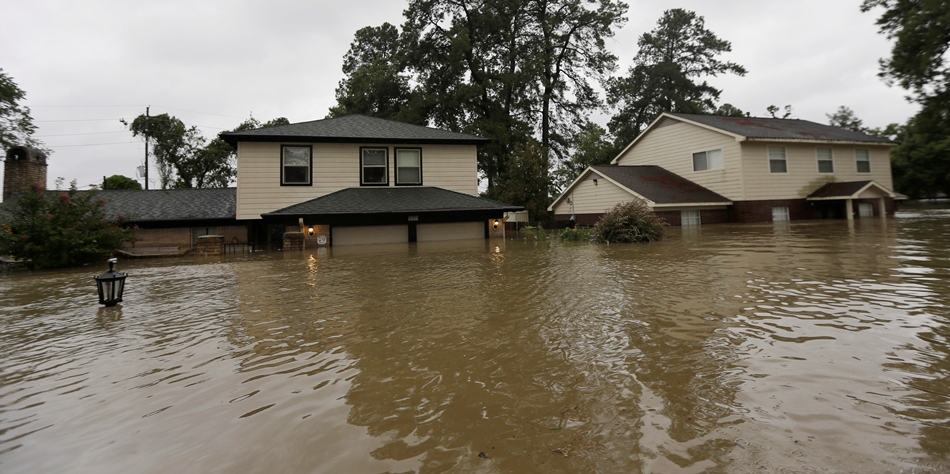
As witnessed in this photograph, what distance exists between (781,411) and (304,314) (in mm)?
4851

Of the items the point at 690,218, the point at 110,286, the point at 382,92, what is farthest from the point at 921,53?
the point at 382,92

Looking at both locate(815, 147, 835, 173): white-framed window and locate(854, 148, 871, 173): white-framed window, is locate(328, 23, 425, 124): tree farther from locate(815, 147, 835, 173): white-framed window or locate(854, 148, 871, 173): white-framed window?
locate(854, 148, 871, 173): white-framed window

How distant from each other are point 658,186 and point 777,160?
19.6 ft

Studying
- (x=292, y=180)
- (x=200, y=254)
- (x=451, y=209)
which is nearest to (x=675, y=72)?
(x=451, y=209)

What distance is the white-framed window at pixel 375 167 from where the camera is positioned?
18547 millimetres

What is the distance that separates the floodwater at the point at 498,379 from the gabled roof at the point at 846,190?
18729 mm

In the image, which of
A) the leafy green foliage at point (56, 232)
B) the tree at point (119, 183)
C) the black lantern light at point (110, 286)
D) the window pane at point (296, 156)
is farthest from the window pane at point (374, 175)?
the tree at point (119, 183)

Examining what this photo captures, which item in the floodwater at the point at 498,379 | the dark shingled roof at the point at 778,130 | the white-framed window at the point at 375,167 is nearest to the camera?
the floodwater at the point at 498,379

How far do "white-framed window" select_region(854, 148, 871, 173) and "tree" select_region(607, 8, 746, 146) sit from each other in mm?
16782

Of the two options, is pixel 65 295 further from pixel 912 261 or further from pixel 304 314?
pixel 912 261

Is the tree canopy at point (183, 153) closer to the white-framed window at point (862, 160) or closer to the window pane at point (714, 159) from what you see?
the window pane at point (714, 159)

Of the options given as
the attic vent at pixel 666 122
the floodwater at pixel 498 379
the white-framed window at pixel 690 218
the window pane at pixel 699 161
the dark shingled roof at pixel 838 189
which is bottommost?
the floodwater at pixel 498 379

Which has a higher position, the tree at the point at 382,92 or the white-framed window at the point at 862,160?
the tree at the point at 382,92

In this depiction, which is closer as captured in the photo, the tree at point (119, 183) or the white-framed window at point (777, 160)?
the white-framed window at point (777, 160)
